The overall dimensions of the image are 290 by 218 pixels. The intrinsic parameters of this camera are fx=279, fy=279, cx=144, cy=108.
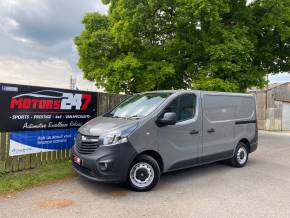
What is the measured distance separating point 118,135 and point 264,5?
15.1 m

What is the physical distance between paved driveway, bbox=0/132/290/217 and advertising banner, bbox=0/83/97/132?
1784mm

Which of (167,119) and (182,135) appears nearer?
(167,119)

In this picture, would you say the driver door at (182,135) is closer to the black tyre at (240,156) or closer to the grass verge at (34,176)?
the black tyre at (240,156)

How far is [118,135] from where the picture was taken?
525 centimetres

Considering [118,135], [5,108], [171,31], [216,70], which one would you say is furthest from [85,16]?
[118,135]

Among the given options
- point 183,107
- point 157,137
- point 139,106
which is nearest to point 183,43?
point 183,107

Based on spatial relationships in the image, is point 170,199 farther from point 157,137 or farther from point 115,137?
point 115,137

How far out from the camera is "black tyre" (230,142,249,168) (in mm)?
7635

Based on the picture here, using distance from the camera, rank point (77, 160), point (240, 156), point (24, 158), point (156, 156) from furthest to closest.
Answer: point (240, 156) → point (24, 158) → point (156, 156) → point (77, 160)

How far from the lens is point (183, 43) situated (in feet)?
53.6

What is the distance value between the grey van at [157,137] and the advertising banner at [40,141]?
1503 mm

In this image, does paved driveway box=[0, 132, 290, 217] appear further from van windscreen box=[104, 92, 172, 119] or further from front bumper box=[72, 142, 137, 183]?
van windscreen box=[104, 92, 172, 119]

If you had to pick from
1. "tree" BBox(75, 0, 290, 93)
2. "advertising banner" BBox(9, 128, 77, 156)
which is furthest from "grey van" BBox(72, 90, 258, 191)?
"tree" BBox(75, 0, 290, 93)

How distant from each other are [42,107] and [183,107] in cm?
352
